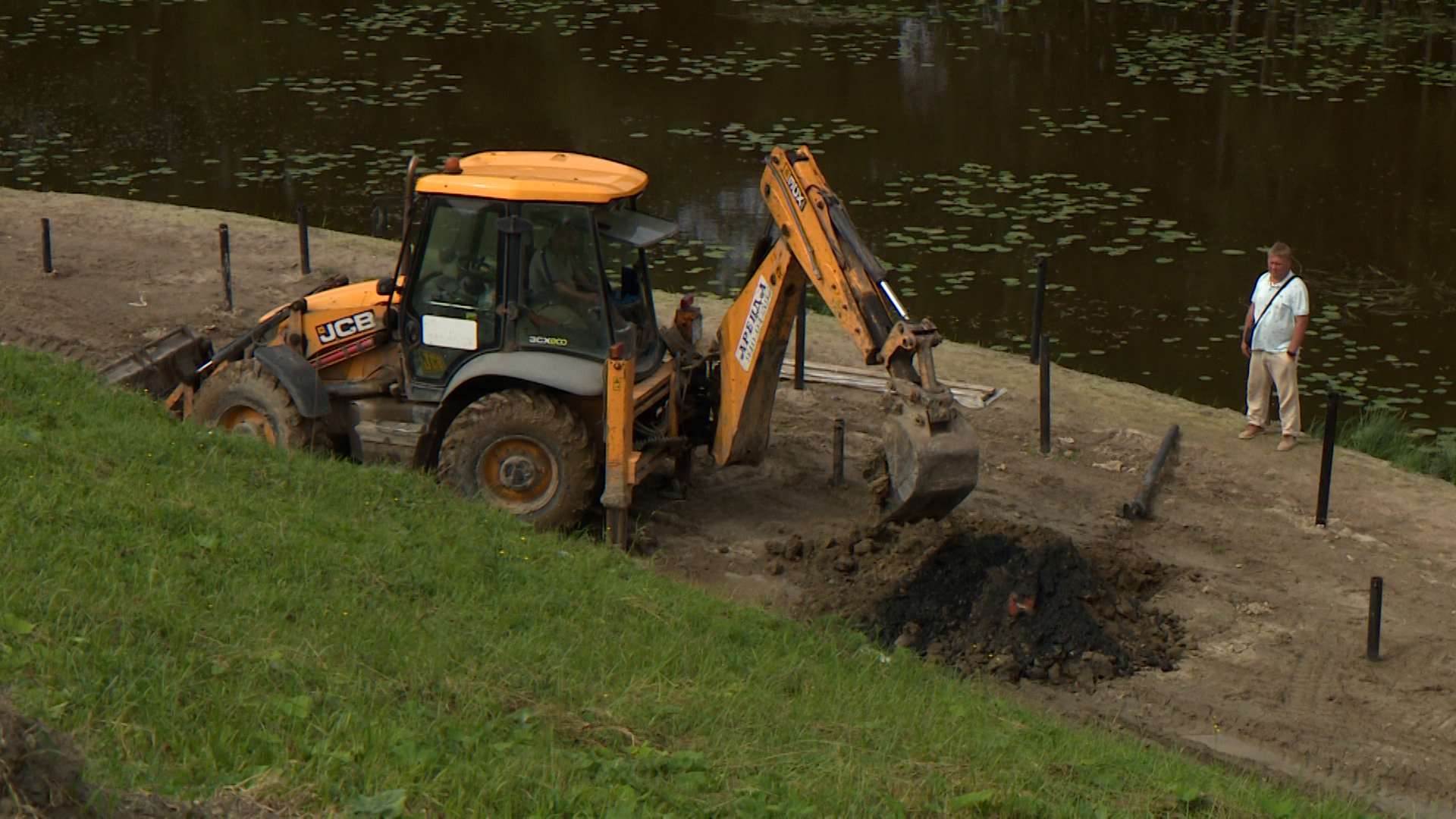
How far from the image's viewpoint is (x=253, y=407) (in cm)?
927

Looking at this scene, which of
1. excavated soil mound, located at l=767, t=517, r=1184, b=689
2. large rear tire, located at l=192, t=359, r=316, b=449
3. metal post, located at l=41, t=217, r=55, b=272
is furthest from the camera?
metal post, located at l=41, t=217, r=55, b=272

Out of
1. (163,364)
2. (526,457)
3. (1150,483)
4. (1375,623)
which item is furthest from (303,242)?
(1375,623)

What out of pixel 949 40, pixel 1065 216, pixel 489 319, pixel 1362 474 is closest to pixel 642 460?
pixel 489 319

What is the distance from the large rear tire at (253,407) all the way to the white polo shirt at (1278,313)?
275 inches

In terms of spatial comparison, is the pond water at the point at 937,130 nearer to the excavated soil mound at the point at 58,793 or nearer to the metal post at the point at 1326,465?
the metal post at the point at 1326,465

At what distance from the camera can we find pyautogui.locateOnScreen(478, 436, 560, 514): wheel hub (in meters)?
8.84

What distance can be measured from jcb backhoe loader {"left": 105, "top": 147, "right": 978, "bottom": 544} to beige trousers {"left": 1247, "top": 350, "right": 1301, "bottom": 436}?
4.29 meters

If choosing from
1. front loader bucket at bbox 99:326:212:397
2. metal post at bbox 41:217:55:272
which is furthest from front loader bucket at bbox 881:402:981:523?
metal post at bbox 41:217:55:272

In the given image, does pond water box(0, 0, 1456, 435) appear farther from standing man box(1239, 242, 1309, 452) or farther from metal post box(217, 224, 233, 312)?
metal post box(217, 224, 233, 312)

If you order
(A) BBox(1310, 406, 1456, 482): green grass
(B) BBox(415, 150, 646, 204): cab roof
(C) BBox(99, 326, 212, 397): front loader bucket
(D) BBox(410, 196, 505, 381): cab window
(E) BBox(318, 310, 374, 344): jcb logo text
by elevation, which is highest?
(B) BBox(415, 150, 646, 204): cab roof

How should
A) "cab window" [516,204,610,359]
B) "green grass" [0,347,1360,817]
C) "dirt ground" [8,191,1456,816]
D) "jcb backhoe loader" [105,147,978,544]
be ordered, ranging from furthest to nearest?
1. "cab window" [516,204,610,359]
2. "jcb backhoe loader" [105,147,978,544]
3. "dirt ground" [8,191,1456,816]
4. "green grass" [0,347,1360,817]

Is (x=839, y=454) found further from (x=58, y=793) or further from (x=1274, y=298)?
(x=58, y=793)

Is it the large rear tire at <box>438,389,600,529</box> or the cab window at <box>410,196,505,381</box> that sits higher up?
the cab window at <box>410,196,505,381</box>

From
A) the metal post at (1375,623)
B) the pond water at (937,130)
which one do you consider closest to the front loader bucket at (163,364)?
the pond water at (937,130)
